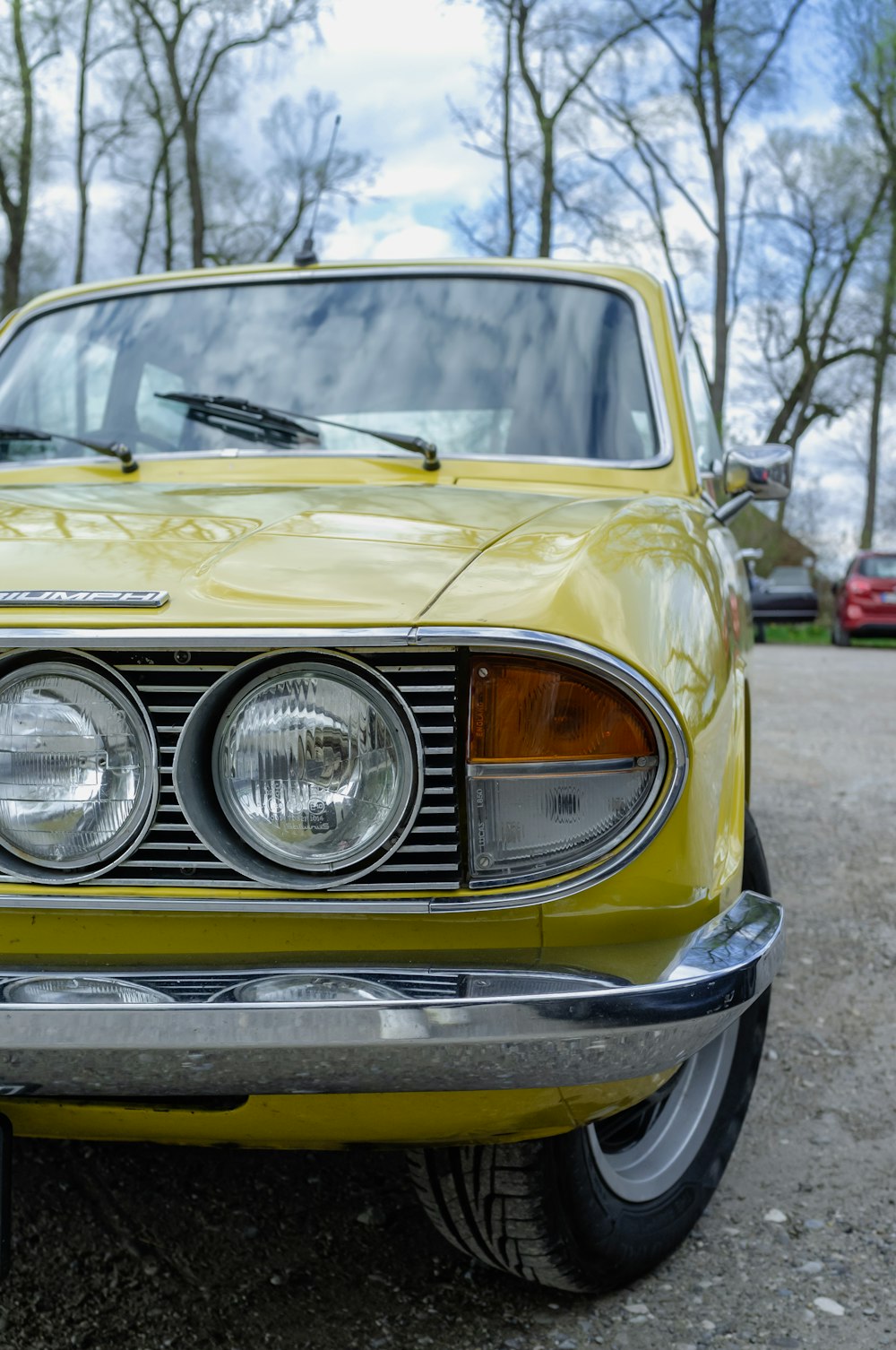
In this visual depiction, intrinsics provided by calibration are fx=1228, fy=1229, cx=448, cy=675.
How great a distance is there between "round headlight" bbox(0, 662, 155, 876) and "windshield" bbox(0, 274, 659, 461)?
1149 millimetres

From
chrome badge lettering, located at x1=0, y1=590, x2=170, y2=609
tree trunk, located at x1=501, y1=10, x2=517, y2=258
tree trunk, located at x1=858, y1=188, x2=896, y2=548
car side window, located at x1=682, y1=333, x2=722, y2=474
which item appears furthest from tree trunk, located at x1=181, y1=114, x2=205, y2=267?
chrome badge lettering, located at x1=0, y1=590, x2=170, y2=609

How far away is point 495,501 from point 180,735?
758 mm

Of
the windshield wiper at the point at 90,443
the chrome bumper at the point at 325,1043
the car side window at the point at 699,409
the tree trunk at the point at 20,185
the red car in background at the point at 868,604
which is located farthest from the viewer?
the tree trunk at the point at 20,185

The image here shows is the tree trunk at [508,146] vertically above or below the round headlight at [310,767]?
above

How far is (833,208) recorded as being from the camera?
76.3 feet

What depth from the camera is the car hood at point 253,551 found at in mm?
1369

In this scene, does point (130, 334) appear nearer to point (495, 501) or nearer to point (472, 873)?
point (495, 501)

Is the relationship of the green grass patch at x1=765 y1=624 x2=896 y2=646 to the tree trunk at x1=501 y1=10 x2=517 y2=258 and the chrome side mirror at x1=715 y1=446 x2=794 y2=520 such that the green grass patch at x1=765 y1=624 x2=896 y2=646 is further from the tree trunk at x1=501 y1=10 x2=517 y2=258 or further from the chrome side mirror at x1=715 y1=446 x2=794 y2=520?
the chrome side mirror at x1=715 y1=446 x2=794 y2=520

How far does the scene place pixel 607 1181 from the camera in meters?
1.77

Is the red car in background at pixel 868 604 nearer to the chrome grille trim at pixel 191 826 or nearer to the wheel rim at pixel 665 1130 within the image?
the wheel rim at pixel 665 1130

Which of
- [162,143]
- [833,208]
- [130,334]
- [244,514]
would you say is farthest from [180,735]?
[833,208]

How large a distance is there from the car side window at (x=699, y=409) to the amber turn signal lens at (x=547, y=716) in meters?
1.29

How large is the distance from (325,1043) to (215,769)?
334mm

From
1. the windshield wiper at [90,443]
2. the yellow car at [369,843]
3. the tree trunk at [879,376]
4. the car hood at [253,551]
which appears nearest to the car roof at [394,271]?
the windshield wiper at [90,443]
